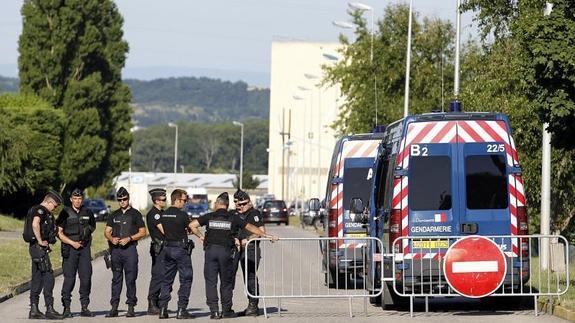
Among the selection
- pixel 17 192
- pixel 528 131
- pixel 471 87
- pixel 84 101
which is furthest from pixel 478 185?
pixel 84 101

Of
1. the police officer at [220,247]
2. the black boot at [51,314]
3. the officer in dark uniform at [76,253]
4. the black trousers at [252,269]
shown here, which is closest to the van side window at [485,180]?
the police officer at [220,247]

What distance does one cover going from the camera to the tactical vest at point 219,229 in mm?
19516

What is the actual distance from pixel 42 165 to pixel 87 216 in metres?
47.1

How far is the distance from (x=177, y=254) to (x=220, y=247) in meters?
0.60

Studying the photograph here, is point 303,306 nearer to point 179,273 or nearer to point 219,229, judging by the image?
point 219,229

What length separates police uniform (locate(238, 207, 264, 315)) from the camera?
2012cm

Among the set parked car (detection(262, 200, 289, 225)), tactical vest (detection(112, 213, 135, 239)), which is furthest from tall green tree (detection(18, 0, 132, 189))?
tactical vest (detection(112, 213, 135, 239))

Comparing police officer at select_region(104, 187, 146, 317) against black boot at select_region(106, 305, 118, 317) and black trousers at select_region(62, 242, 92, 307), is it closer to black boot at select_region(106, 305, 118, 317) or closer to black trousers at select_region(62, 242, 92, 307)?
black boot at select_region(106, 305, 118, 317)

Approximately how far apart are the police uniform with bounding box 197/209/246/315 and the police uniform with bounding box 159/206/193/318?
26 cm

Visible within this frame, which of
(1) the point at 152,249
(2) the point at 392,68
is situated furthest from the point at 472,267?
(2) the point at 392,68

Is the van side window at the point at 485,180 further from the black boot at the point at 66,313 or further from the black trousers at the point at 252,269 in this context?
the black boot at the point at 66,313

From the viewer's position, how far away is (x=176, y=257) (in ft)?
64.0

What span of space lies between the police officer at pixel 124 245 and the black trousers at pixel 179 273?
0.50 metres

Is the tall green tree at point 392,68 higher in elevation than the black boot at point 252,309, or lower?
higher
